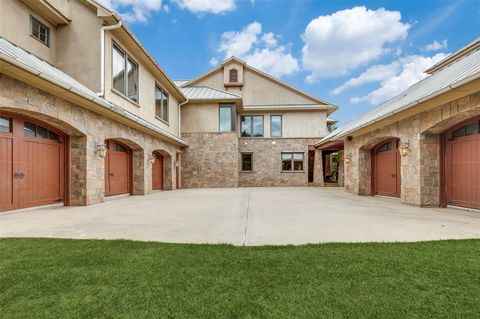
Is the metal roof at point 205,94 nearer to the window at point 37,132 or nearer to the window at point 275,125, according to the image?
the window at point 275,125

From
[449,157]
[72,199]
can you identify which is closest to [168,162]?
[72,199]

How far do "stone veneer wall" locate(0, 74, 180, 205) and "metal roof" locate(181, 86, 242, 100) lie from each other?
6722 millimetres

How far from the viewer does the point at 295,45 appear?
845 inches

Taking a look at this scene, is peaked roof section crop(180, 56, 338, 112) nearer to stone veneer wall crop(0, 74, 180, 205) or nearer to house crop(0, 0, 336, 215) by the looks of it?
house crop(0, 0, 336, 215)

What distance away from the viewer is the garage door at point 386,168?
9094 mm

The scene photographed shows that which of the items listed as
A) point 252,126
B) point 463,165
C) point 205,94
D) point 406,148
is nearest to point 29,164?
point 406,148

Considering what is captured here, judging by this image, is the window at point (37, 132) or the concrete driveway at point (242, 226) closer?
the concrete driveway at point (242, 226)

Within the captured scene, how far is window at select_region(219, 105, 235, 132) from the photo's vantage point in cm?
1584

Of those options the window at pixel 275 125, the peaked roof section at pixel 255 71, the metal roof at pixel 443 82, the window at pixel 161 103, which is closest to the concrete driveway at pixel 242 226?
the metal roof at pixel 443 82

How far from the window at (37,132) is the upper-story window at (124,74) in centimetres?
295

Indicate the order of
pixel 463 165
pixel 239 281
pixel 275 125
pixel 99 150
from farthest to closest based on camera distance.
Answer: pixel 275 125 → pixel 99 150 → pixel 463 165 → pixel 239 281

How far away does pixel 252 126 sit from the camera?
1794 cm

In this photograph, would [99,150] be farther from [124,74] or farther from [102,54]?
[124,74]

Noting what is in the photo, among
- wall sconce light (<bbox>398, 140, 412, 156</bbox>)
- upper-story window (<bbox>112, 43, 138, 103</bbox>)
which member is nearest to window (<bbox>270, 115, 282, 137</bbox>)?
upper-story window (<bbox>112, 43, 138, 103</bbox>)
